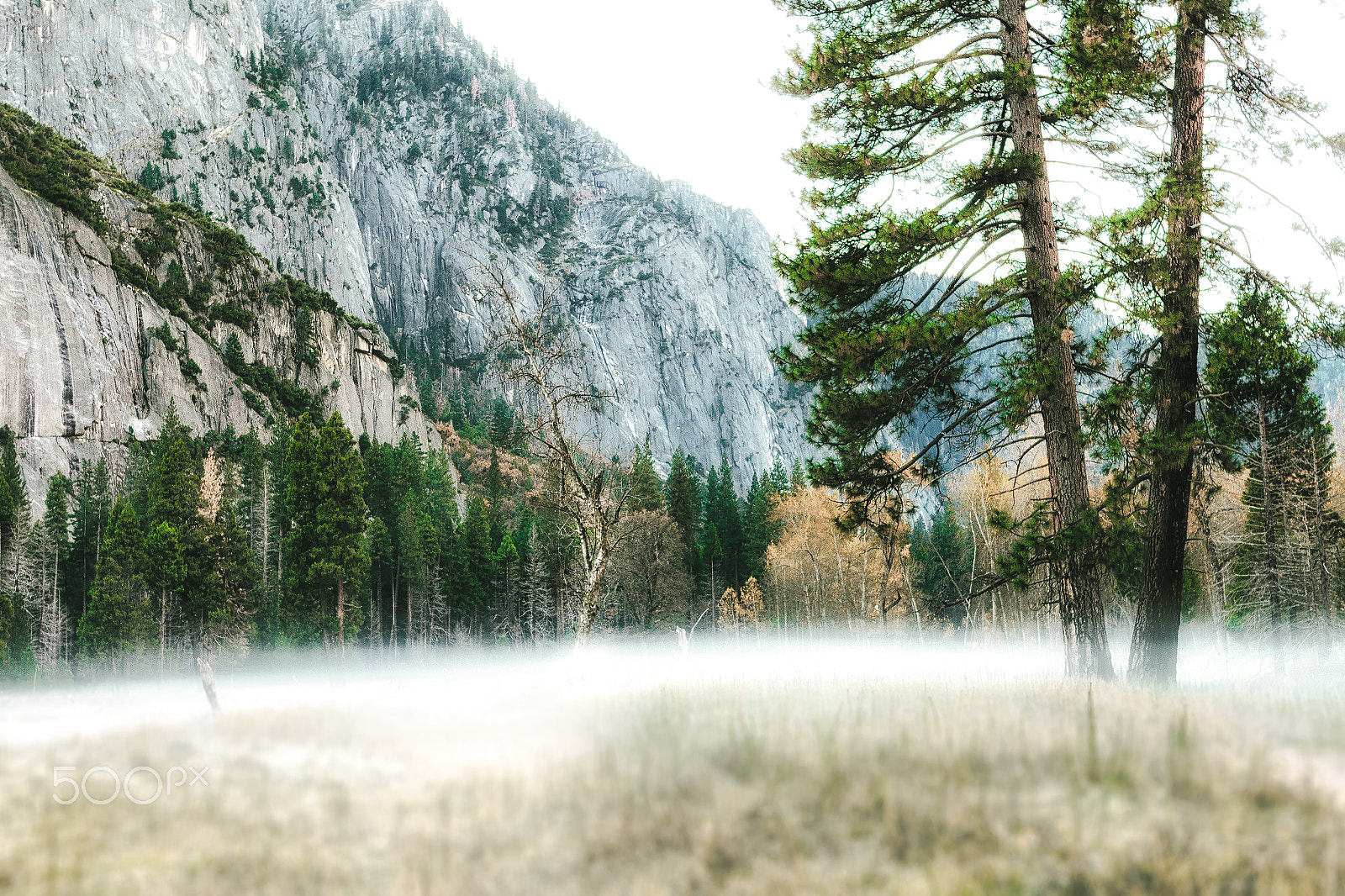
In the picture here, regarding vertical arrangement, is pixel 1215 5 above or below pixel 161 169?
below

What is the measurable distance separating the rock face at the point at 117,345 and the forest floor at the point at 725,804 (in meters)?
59.2

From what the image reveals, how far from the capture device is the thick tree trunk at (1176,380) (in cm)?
880

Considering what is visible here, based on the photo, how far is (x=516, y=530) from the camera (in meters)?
64.6

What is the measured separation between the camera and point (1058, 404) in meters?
9.36

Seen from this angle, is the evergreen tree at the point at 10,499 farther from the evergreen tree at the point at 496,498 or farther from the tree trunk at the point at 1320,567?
the tree trunk at the point at 1320,567

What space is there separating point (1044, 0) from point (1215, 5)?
211 cm

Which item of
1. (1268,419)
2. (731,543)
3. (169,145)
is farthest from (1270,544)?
(169,145)

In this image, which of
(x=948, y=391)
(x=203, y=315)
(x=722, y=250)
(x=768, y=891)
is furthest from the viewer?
(x=722, y=250)

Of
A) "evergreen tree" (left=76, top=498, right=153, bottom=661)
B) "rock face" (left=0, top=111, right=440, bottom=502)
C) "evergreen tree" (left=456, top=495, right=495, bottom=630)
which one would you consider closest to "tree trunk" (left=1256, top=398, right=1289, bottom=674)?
"evergreen tree" (left=76, top=498, right=153, bottom=661)

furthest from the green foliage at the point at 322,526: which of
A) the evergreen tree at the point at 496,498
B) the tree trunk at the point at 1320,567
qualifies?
the tree trunk at the point at 1320,567

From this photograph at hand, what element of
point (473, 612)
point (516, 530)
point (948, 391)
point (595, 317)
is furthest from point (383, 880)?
point (595, 317)

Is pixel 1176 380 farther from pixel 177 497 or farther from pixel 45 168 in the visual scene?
pixel 45 168

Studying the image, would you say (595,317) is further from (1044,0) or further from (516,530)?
(1044,0)

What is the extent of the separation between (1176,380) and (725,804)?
25.2 ft
